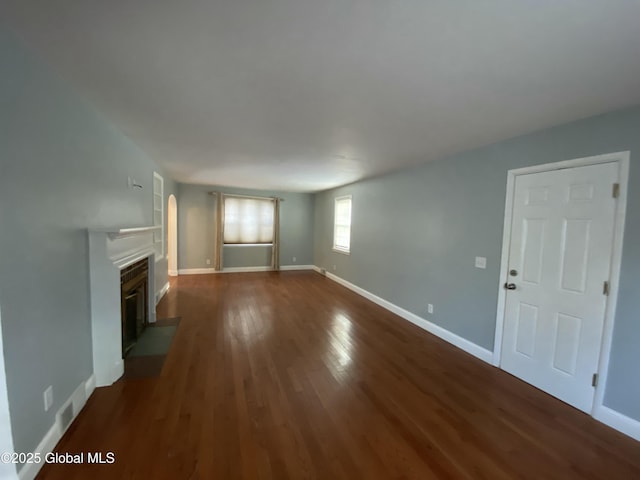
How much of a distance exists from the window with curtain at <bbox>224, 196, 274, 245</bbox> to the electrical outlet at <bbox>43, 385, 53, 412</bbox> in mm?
5686

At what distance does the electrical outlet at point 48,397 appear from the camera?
5.25 ft

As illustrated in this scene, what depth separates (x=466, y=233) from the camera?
10.5 feet

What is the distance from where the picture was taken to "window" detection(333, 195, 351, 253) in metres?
6.23

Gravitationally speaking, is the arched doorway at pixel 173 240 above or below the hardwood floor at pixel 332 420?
above

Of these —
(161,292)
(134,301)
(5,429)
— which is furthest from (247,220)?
(5,429)

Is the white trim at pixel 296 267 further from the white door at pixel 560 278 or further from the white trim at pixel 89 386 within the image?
the white door at pixel 560 278

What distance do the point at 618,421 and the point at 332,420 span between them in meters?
2.17

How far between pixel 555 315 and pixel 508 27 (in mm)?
2422

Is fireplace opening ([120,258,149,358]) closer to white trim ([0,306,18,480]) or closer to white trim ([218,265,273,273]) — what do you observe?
white trim ([0,306,18,480])

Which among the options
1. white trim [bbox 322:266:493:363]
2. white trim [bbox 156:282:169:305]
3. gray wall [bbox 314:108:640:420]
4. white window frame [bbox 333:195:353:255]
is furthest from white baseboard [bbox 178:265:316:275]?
white trim [bbox 322:266:493:363]

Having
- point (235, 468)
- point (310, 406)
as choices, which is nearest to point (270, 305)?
point (310, 406)

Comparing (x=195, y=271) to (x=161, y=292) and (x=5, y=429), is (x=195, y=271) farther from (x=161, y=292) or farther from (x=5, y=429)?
(x=5, y=429)

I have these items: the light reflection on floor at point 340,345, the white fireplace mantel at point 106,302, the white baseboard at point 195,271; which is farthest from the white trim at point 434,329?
the white baseboard at point 195,271

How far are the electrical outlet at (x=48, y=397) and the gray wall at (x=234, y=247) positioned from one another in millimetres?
5436
